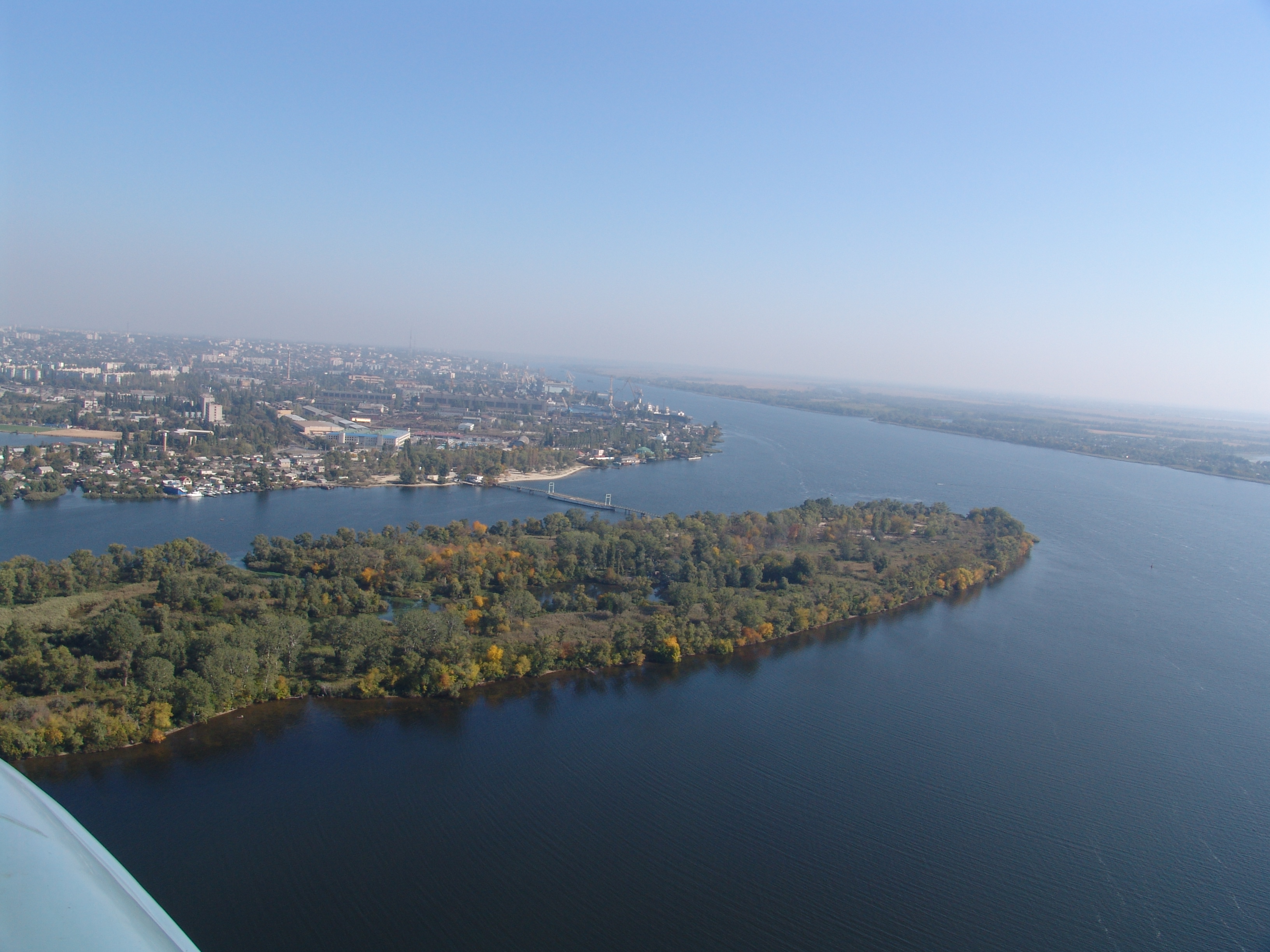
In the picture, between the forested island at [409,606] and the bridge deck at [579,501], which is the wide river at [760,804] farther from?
the bridge deck at [579,501]

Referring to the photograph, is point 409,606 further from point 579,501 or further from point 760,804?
point 579,501

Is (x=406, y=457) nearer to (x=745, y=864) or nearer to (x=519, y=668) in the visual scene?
(x=519, y=668)

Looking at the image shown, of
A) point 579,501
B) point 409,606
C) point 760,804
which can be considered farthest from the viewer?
point 579,501

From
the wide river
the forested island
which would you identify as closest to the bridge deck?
the forested island

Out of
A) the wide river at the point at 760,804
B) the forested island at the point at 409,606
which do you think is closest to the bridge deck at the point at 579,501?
the forested island at the point at 409,606

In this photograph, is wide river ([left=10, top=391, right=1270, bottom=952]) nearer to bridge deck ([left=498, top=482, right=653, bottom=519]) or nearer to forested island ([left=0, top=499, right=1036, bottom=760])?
forested island ([left=0, top=499, right=1036, bottom=760])

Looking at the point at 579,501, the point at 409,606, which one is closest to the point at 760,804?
the point at 409,606
